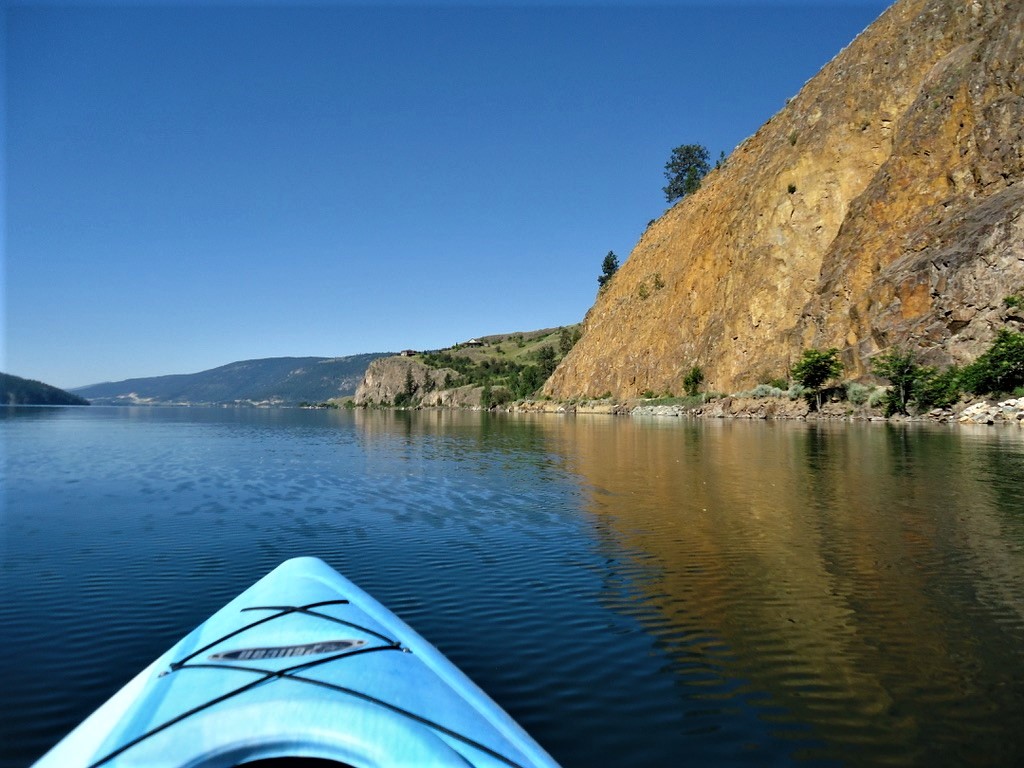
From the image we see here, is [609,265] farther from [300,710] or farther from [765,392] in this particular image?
[300,710]

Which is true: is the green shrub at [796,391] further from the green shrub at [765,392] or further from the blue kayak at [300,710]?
the blue kayak at [300,710]

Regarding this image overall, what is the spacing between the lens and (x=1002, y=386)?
5322 centimetres

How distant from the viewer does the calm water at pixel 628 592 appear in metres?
6.76

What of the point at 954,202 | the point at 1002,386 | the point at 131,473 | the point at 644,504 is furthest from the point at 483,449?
the point at 954,202

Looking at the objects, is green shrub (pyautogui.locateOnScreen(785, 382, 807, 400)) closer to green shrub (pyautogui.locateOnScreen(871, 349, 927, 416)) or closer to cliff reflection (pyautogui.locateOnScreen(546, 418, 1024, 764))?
green shrub (pyautogui.locateOnScreen(871, 349, 927, 416))

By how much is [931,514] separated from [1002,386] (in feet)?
151

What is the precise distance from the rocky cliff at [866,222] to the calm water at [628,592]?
39811 millimetres

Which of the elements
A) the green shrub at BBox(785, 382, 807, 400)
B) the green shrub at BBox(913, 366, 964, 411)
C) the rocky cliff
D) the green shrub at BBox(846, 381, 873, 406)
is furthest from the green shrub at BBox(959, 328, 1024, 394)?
the green shrub at BBox(785, 382, 807, 400)

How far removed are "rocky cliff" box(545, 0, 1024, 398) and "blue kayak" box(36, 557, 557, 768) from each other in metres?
63.6

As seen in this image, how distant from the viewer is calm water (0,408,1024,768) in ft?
22.2

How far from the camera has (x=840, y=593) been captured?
11.1m

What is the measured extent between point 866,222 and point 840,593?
231 ft

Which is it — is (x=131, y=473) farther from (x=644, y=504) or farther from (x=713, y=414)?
(x=713, y=414)

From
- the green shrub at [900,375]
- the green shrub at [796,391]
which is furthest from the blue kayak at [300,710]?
the green shrub at [796,391]
